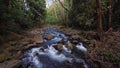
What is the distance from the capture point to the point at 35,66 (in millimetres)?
6855

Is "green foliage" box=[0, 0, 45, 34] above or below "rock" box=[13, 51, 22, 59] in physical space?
above

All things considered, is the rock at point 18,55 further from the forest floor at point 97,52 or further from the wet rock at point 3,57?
the wet rock at point 3,57

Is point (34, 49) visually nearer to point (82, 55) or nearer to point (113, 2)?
point (82, 55)

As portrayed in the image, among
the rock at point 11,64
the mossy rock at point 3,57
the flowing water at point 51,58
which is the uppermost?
the mossy rock at point 3,57

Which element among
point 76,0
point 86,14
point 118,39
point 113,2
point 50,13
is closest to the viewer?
point 118,39

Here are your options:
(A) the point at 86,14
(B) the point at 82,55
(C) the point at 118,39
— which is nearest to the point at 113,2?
(A) the point at 86,14

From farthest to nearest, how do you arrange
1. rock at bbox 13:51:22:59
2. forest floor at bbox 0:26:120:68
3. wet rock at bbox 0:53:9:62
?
rock at bbox 13:51:22:59 → wet rock at bbox 0:53:9:62 → forest floor at bbox 0:26:120:68

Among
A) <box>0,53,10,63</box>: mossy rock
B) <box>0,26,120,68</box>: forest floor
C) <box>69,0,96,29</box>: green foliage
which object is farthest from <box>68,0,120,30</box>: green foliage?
<box>0,53,10,63</box>: mossy rock

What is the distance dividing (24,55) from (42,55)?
1.10 meters

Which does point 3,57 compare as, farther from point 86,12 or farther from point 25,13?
point 25,13

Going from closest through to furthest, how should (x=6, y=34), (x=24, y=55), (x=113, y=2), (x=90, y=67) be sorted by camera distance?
1. (x=90, y=67)
2. (x=24, y=55)
3. (x=6, y=34)
4. (x=113, y=2)

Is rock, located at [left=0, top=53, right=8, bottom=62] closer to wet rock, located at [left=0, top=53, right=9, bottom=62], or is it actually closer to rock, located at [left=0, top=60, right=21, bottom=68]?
wet rock, located at [left=0, top=53, right=9, bottom=62]

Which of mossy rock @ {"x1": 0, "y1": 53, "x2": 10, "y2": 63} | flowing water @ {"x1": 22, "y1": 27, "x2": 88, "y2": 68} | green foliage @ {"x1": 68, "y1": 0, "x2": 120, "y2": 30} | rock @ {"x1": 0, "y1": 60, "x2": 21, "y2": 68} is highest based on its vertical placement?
green foliage @ {"x1": 68, "y1": 0, "x2": 120, "y2": 30}

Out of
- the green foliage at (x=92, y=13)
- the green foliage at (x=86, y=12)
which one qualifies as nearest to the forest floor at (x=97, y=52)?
the green foliage at (x=92, y=13)
